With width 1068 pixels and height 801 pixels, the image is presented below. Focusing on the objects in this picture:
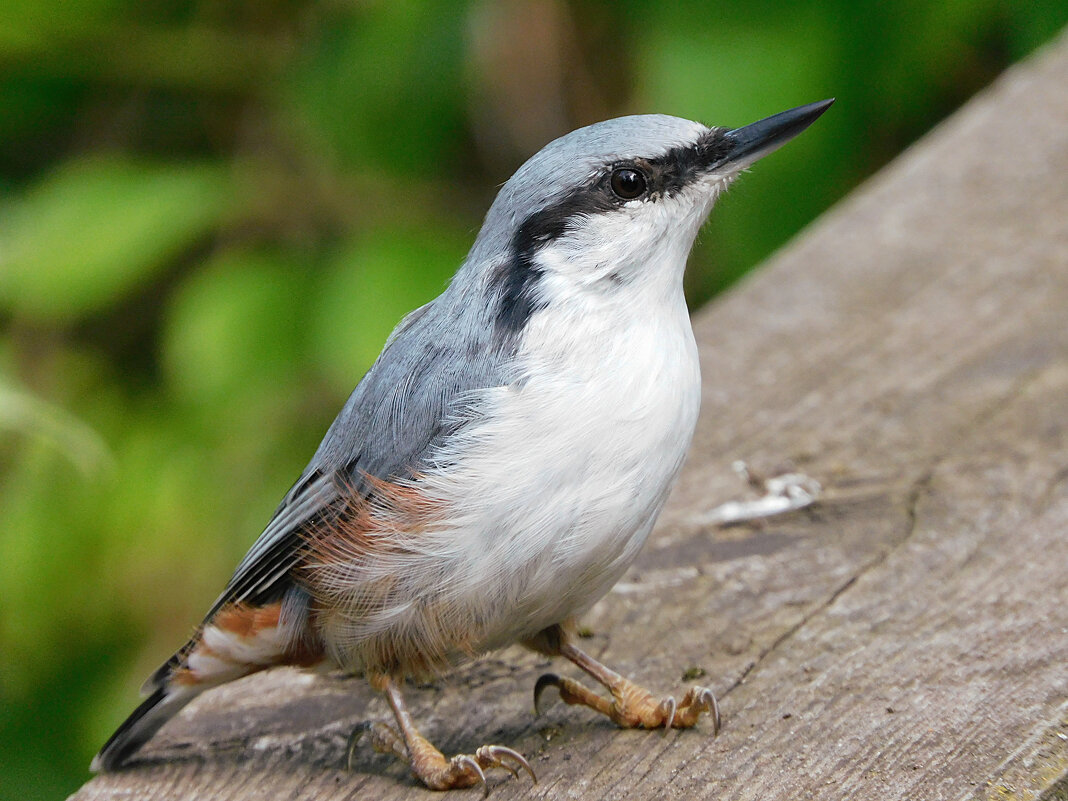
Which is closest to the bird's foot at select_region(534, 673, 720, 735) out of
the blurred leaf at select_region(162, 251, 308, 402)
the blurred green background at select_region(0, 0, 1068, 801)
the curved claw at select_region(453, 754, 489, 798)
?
the curved claw at select_region(453, 754, 489, 798)

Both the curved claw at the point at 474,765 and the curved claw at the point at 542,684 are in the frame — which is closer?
the curved claw at the point at 474,765

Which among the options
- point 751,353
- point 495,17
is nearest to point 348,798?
point 751,353

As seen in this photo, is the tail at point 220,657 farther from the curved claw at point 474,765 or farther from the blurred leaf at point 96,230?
the blurred leaf at point 96,230

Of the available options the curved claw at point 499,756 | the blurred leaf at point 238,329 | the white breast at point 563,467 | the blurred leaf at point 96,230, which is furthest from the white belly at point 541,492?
the blurred leaf at point 96,230

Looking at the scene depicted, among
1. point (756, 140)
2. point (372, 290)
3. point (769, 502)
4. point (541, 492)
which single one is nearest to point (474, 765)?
point (541, 492)

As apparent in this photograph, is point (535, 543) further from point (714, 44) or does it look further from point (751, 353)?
point (714, 44)

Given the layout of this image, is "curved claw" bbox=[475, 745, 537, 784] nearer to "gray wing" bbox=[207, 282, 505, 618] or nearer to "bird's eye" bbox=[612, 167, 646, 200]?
"gray wing" bbox=[207, 282, 505, 618]
